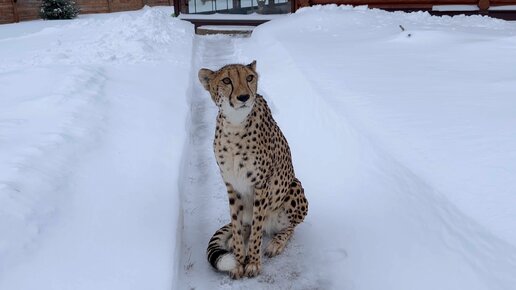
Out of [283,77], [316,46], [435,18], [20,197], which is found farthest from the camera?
[435,18]

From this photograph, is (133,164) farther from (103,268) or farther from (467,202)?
(467,202)

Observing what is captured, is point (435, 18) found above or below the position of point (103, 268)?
above

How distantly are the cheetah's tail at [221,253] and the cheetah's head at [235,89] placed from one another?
102 centimetres

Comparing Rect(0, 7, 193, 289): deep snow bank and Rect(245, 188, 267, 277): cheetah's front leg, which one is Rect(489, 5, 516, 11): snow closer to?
Rect(0, 7, 193, 289): deep snow bank

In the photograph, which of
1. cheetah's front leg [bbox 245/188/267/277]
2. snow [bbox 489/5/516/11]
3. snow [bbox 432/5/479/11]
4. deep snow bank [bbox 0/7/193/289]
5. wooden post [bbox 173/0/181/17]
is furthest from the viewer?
wooden post [bbox 173/0/181/17]

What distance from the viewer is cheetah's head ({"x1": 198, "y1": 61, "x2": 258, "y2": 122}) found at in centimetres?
287

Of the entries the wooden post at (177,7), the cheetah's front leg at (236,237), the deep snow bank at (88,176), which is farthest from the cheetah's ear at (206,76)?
the wooden post at (177,7)

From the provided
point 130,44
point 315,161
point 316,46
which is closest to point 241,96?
point 315,161

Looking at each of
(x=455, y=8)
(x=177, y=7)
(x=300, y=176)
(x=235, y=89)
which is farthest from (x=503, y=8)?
(x=235, y=89)

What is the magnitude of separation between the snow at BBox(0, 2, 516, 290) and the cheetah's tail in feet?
0.41

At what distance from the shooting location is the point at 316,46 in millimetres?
10133

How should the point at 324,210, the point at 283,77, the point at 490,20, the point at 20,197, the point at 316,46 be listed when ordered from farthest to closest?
the point at 490,20
the point at 316,46
the point at 283,77
the point at 324,210
the point at 20,197

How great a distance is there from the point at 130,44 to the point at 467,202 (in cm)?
906

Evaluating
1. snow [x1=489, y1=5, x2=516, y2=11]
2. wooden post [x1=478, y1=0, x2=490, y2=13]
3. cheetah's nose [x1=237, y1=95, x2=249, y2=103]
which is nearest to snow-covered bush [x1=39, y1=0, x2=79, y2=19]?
wooden post [x1=478, y1=0, x2=490, y2=13]
